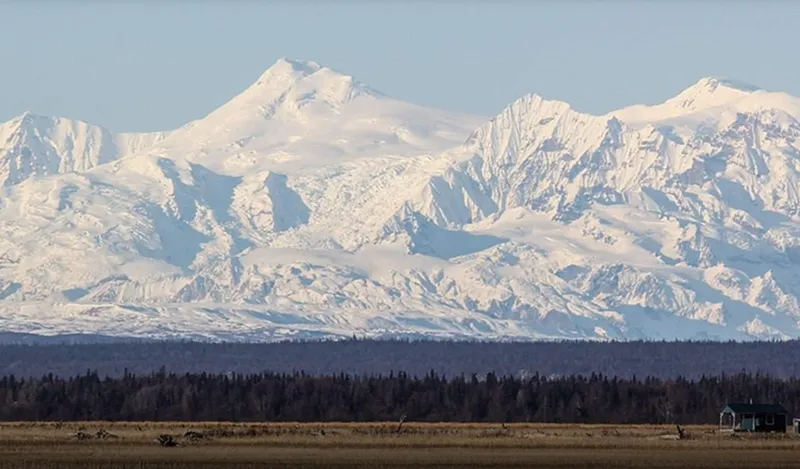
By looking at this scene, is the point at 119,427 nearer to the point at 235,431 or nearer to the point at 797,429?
the point at 235,431

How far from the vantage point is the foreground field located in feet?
418

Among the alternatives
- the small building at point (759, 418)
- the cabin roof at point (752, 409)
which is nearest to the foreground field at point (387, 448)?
the small building at point (759, 418)

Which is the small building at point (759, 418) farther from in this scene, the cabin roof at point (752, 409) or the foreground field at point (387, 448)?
the foreground field at point (387, 448)

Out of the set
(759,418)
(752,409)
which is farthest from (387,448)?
(752,409)

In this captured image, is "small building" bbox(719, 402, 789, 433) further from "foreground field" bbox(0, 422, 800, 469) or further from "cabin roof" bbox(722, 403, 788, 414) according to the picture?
"foreground field" bbox(0, 422, 800, 469)

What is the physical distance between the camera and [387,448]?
148 m

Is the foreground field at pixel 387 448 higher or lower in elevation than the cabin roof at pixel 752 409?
lower

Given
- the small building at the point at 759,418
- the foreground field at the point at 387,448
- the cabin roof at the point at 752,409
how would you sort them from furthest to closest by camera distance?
the cabin roof at the point at 752,409 < the small building at the point at 759,418 < the foreground field at the point at 387,448

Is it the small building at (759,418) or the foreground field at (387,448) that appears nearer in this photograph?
the foreground field at (387,448)

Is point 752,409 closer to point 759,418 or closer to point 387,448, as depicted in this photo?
point 759,418

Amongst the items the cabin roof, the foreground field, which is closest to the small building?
the cabin roof

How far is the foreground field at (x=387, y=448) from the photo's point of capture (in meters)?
128

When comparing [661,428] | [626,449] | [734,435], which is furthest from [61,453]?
[661,428]

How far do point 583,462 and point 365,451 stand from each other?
1774cm
